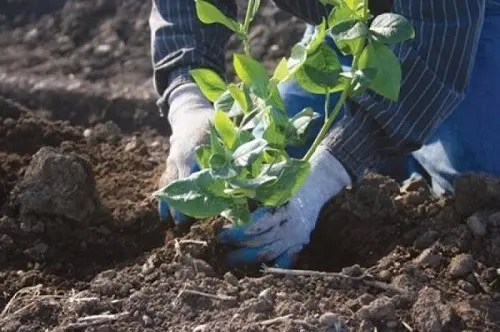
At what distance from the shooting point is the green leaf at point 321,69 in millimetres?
1714

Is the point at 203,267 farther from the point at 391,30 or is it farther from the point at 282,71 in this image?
the point at 391,30

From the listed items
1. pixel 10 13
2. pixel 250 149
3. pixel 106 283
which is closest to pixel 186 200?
pixel 250 149

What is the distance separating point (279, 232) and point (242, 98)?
0.35 metres

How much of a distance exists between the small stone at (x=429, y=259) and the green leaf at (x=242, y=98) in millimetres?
459

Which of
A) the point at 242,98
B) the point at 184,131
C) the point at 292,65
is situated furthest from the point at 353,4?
the point at 184,131

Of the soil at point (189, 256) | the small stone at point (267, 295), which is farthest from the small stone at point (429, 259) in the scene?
the small stone at point (267, 295)

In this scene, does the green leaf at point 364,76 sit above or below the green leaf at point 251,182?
above

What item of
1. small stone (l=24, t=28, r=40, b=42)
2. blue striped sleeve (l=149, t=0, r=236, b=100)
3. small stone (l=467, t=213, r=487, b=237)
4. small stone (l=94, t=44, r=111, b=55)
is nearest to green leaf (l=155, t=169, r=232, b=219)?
small stone (l=467, t=213, r=487, b=237)

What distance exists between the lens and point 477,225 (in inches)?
79.4

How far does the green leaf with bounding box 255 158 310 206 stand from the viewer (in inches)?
66.6

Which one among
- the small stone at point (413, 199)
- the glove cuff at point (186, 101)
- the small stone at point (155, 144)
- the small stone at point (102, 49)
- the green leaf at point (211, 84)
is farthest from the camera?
the small stone at point (102, 49)

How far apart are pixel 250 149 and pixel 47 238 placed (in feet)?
2.16

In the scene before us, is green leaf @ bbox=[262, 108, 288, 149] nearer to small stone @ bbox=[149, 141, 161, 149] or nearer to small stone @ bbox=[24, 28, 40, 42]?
small stone @ bbox=[149, 141, 161, 149]

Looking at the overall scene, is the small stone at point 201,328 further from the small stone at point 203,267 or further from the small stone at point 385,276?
the small stone at point 385,276
